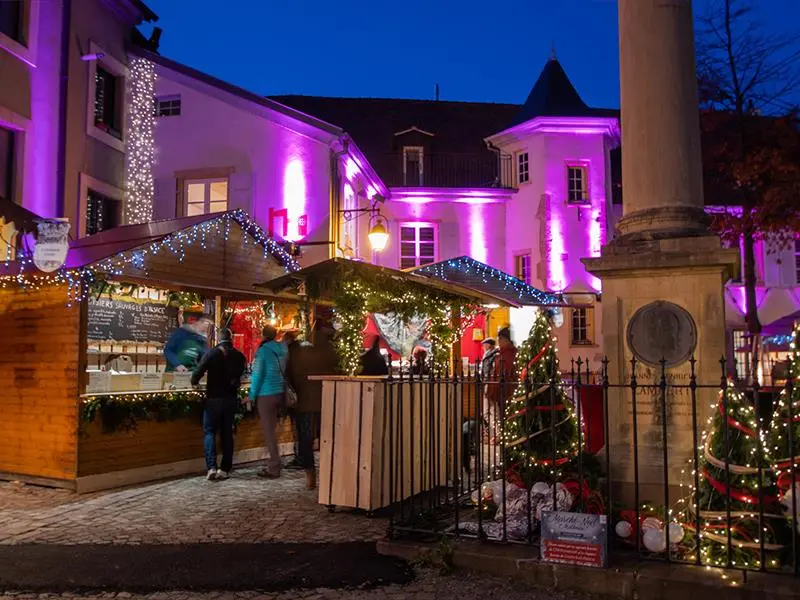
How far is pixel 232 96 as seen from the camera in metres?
19.1

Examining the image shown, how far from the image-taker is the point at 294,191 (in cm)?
1872

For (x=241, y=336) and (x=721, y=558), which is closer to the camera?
(x=721, y=558)

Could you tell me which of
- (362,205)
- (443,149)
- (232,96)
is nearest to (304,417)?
(232,96)

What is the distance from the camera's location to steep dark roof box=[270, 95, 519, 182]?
30328 mm

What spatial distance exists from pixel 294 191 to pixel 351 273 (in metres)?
9.23

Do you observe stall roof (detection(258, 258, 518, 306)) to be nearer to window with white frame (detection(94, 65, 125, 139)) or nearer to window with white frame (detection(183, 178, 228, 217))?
window with white frame (detection(94, 65, 125, 139))

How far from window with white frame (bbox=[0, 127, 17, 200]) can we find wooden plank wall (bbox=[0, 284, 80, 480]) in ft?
14.2

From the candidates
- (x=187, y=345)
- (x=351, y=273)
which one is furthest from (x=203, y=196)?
(x=351, y=273)

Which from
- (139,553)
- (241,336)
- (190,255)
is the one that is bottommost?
(139,553)

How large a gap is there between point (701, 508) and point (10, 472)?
340 inches

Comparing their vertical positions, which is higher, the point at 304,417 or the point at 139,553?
the point at 304,417

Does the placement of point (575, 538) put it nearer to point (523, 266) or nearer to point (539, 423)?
point (539, 423)

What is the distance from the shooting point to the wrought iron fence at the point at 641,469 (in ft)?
18.3

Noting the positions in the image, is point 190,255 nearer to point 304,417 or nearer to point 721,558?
point 304,417
